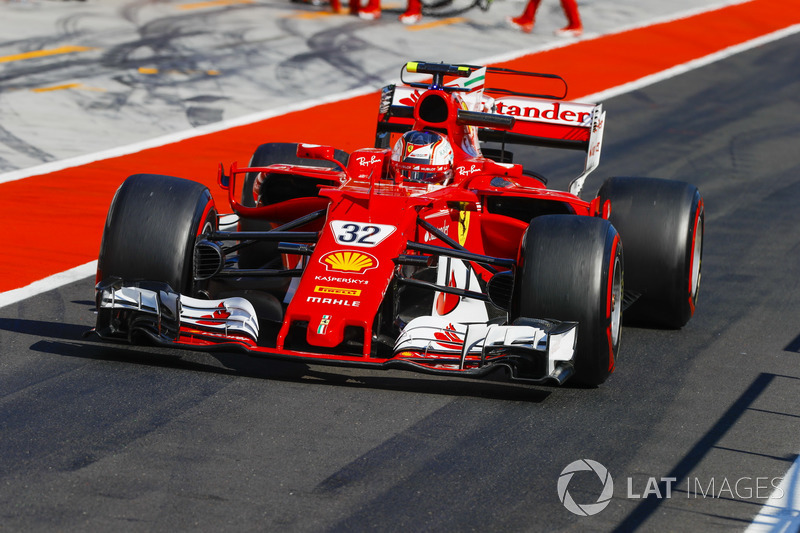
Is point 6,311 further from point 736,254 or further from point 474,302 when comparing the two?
point 736,254

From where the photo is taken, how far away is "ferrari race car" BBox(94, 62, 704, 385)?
7.44 meters

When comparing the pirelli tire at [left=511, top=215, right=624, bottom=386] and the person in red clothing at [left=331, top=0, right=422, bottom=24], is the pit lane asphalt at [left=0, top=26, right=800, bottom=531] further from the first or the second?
the person in red clothing at [left=331, top=0, right=422, bottom=24]

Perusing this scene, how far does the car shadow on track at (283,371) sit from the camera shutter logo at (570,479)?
1002mm

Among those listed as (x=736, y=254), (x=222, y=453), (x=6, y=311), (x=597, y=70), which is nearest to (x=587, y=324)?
(x=222, y=453)

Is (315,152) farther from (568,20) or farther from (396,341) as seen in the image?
(568,20)

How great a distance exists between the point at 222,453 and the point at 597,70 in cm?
1680

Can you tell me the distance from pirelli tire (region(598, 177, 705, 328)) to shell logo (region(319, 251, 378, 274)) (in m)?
2.32

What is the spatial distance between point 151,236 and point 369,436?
2.19 m

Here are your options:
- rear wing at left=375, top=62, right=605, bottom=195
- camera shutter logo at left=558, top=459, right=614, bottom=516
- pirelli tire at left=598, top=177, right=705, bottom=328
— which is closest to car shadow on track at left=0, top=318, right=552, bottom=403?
camera shutter logo at left=558, top=459, right=614, bottom=516

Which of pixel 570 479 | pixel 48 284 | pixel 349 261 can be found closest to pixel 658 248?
pixel 349 261

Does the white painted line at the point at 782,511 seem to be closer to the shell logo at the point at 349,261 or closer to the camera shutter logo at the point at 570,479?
the camera shutter logo at the point at 570,479

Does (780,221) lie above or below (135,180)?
below

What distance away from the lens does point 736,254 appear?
39.4 ft

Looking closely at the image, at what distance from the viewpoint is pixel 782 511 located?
6.05 metres
